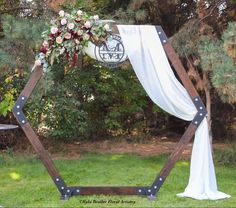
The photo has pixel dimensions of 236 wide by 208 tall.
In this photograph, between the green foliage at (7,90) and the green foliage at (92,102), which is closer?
the green foliage at (7,90)

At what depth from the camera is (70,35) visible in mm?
4230

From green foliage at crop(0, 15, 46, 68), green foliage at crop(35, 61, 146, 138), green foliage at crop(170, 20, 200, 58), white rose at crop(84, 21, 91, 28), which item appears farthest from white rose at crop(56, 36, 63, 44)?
green foliage at crop(35, 61, 146, 138)

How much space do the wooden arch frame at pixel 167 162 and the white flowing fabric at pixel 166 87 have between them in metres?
0.07

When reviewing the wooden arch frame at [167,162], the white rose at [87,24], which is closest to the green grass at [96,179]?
the wooden arch frame at [167,162]

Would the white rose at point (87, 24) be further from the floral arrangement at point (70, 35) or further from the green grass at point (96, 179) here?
the green grass at point (96, 179)

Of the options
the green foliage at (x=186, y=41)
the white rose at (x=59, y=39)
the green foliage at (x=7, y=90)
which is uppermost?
the white rose at (x=59, y=39)

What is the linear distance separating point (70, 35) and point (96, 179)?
2041mm

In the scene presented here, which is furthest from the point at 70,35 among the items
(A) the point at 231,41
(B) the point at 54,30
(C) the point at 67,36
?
(A) the point at 231,41

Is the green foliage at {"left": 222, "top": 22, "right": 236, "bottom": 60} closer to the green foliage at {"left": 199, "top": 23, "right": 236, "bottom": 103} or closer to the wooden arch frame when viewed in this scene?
the green foliage at {"left": 199, "top": 23, "right": 236, "bottom": 103}

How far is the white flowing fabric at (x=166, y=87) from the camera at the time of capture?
14.3ft

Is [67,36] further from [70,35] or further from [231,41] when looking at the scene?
[231,41]

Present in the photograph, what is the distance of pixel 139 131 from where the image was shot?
891cm

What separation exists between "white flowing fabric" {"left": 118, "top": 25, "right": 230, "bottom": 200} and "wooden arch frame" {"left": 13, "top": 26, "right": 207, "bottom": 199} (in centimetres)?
7

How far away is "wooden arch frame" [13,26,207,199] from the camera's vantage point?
170 inches
